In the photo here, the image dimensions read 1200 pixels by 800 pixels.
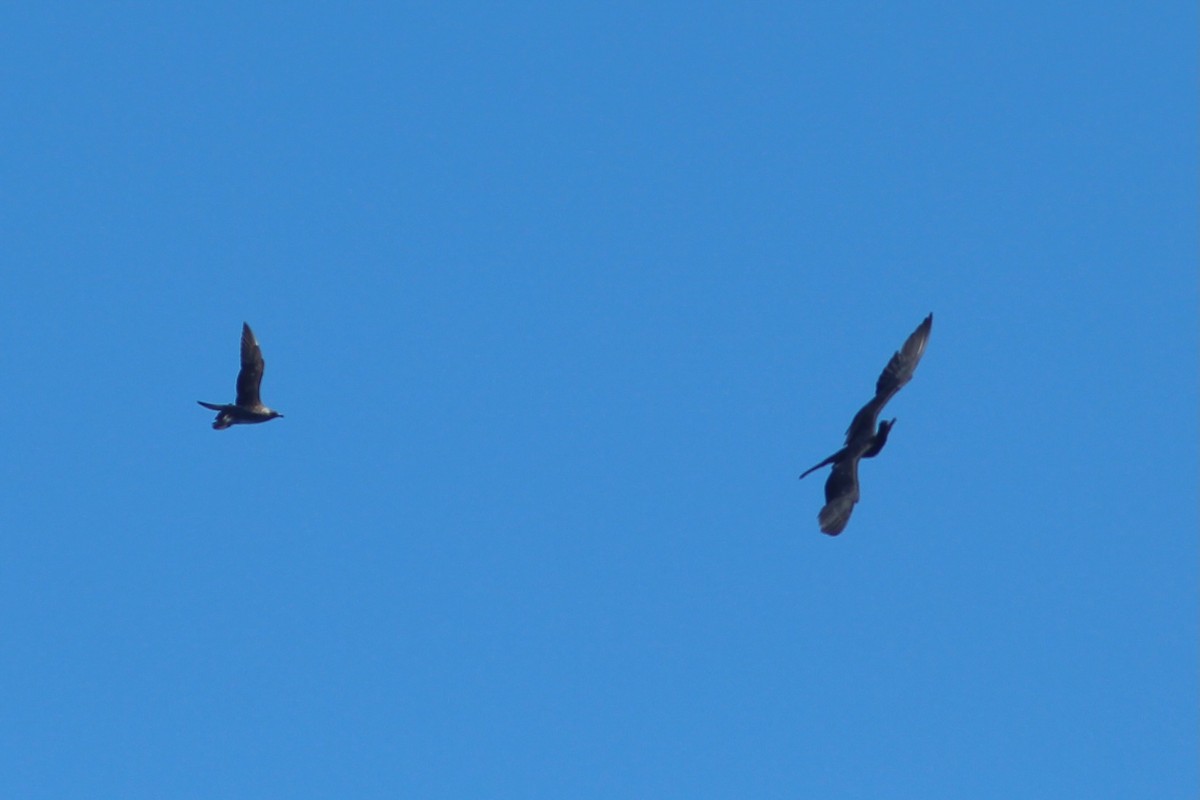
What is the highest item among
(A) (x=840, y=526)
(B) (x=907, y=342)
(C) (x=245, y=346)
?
(C) (x=245, y=346)

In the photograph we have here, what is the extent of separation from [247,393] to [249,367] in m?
0.55

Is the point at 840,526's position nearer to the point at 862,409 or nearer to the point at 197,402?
the point at 862,409

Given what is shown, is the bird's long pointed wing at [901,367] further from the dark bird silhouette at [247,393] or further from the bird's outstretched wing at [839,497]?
the dark bird silhouette at [247,393]

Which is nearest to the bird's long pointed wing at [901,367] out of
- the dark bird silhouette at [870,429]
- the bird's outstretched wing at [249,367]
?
the dark bird silhouette at [870,429]

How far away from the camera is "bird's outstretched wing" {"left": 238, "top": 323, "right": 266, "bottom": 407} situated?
134 feet

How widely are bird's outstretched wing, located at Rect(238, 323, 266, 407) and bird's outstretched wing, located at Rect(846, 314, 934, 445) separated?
468 inches

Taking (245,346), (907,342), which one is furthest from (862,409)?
(245,346)

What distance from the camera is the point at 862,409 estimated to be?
3506cm

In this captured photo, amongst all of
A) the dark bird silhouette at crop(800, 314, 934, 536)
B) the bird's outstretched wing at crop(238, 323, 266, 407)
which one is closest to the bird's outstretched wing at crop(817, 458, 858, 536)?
the dark bird silhouette at crop(800, 314, 934, 536)

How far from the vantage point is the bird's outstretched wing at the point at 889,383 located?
34.8 meters

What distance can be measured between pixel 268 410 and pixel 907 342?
43.3 feet

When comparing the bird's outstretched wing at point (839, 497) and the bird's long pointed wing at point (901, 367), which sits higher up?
the bird's long pointed wing at point (901, 367)

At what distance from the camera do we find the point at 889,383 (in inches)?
1372

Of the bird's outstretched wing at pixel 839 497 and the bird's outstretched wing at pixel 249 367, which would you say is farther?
the bird's outstretched wing at pixel 249 367
